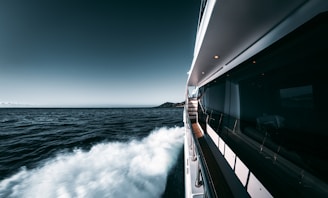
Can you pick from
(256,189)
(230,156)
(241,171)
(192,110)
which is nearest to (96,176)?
(230,156)

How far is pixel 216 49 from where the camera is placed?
2.78m

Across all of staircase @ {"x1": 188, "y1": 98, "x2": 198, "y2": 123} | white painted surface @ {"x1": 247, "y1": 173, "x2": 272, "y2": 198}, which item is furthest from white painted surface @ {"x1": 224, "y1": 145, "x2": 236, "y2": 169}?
staircase @ {"x1": 188, "y1": 98, "x2": 198, "y2": 123}

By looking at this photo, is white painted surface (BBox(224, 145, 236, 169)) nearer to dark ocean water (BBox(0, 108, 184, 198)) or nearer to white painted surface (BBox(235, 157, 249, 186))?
white painted surface (BBox(235, 157, 249, 186))

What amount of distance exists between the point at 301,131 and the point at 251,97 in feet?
3.39

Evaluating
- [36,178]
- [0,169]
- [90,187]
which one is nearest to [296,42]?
[90,187]

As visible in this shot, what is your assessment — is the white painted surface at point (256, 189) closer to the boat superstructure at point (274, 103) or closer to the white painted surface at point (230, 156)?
the boat superstructure at point (274, 103)

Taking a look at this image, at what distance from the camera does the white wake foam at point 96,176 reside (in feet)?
11.0

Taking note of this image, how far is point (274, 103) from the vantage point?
1.84m

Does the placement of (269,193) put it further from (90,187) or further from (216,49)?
(90,187)

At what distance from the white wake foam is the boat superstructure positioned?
2236 millimetres

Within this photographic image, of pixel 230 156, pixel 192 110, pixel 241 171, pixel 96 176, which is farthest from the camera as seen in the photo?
pixel 192 110

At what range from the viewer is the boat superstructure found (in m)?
1.26

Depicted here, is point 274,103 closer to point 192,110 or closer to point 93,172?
point 192,110

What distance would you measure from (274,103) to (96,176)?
476 centimetres
